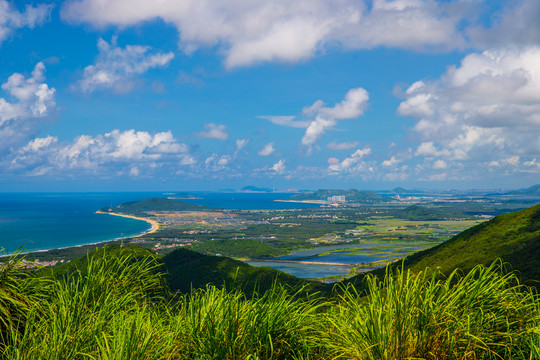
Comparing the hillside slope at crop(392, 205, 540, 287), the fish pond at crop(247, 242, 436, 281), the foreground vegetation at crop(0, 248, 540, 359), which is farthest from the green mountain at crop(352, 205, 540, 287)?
the foreground vegetation at crop(0, 248, 540, 359)

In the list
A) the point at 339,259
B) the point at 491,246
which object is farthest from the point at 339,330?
the point at 339,259

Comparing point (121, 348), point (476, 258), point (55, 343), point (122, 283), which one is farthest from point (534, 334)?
point (476, 258)

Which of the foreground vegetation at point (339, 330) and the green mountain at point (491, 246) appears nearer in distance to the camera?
the foreground vegetation at point (339, 330)

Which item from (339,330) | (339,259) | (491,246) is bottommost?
(339,259)

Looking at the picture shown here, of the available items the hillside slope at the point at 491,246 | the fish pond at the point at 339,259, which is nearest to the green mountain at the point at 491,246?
the hillside slope at the point at 491,246

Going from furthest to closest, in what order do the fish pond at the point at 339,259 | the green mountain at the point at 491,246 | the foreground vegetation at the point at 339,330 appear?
the fish pond at the point at 339,259, the green mountain at the point at 491,246, the foreground vegetation at the point at 339,330

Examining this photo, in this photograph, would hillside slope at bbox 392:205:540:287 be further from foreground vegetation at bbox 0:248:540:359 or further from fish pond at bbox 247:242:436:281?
foreground vegetation at bbox 0:248:540:359

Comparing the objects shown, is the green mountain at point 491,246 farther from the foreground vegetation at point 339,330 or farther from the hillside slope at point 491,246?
the foreground vegetation at point 339,330

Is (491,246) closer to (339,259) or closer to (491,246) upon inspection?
(491,246)

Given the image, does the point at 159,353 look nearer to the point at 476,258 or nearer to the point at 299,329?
the point at 299,329
